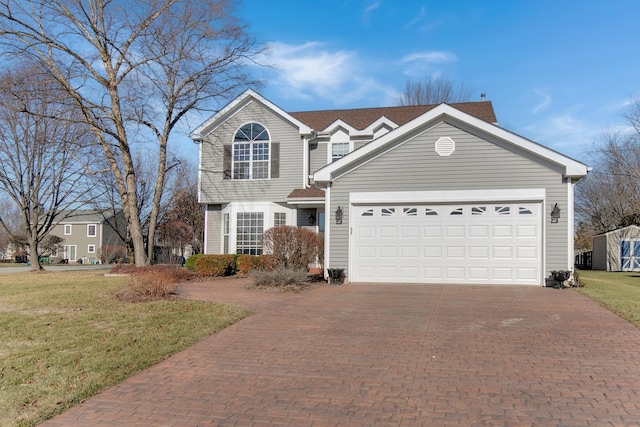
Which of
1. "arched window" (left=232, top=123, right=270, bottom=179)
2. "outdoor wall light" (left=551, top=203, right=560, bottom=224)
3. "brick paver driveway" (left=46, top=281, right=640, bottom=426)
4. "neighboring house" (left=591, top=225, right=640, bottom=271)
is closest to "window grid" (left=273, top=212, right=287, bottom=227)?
"arched window" (left=232, top=123, right=270, bottom=179)

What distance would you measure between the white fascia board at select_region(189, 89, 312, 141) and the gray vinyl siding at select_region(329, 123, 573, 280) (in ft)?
19.0

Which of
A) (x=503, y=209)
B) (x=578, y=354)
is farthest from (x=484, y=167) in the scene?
(x=578, y=354)

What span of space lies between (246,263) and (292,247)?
304 centimetres

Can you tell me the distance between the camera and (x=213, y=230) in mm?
20031

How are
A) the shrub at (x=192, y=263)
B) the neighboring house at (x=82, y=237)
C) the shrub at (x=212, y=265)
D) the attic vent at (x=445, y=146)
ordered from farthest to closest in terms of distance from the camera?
the neighboring house at (x=82, y=237) < the shrub at (x=192, y=263) < the shrub at (x=212, y=265) < the attic vent at (x=445, y=146)

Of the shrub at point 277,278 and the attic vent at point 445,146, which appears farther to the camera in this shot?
the attic vent at point 445,146

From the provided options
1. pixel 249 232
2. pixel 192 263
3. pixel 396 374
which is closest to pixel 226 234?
pixel 249 232

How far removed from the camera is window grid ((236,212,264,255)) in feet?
62.7

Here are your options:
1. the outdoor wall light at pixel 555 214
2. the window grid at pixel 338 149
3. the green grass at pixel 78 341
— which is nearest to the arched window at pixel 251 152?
the window grid at pixel 338 149

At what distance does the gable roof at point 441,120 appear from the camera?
40.7 ft

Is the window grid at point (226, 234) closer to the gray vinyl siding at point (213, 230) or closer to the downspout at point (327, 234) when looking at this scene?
the gray vinyl siding at point (213, 230)

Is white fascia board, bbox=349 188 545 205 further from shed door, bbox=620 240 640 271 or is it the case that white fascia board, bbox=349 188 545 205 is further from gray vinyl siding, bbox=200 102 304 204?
shed door, bbox=620 240 640 271

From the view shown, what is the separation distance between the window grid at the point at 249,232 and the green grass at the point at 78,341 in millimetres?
8413

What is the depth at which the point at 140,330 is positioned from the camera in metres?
7.36
